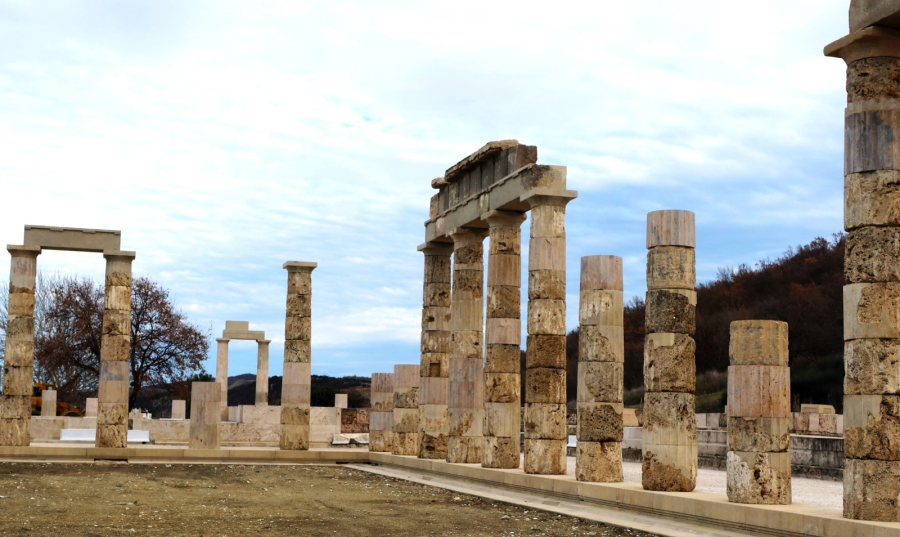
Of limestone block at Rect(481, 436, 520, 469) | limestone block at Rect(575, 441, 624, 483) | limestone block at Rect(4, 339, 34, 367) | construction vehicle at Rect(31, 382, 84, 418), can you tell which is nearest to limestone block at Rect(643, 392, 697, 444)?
limestone block at Rect(575, 441, 624, 483)

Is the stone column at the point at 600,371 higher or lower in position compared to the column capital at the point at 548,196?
lower

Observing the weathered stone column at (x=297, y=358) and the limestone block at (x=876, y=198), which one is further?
the weathered stone column at (x=297, y=358)

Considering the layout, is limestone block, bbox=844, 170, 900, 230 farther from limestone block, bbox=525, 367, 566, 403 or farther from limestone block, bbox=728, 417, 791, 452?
limestone block, bbox=525, 367, 566, 403

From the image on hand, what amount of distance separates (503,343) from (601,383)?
3.46 metres

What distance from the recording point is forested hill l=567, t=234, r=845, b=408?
36562 mm

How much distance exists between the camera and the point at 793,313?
42625 millimetres

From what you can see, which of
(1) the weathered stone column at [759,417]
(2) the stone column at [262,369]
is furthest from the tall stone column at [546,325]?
(2) the stone column at [262,369]

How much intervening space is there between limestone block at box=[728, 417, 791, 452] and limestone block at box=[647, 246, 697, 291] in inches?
98.7

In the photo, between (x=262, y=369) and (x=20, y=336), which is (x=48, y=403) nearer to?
(x=262, y=369)

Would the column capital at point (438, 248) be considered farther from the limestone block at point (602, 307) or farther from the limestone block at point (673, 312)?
the limestone block at point (673, 312)

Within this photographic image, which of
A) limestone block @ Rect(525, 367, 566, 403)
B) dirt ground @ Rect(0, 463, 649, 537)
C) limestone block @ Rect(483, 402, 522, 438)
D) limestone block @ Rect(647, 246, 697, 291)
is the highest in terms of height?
limestone block @ Rect(647, 246, 697, 291)

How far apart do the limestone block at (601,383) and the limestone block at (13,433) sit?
549 inches

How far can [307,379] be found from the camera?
26094 millimetres

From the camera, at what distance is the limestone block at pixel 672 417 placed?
1388 centimetres
